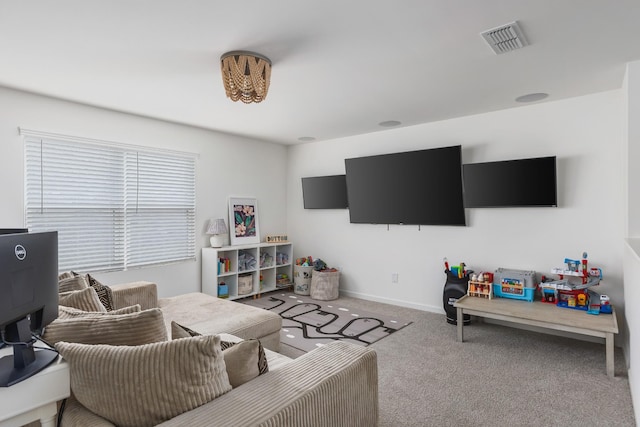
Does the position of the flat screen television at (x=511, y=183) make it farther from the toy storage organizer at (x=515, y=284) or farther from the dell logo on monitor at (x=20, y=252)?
the dell logo on monitor at (x=20, y=252)

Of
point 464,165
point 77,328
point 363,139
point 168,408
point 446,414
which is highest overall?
point 363,139

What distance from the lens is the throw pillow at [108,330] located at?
4.47 feet

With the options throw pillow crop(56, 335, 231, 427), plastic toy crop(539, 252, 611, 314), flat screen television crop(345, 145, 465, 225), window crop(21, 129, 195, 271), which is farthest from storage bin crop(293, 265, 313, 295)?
throw pillow crop(56, 335, 231, 427)

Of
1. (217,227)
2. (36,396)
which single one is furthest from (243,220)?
(36,396)

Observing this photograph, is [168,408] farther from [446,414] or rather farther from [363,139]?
[363,139]

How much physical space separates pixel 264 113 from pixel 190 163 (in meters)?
1.35

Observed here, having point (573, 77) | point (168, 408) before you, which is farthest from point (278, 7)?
point (573, 77)

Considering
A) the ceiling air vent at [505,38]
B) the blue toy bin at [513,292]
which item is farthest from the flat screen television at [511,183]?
the ceiling air vent at [505,38]

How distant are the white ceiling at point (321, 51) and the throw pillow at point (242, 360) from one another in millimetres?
1713

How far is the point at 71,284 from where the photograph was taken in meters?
2.21

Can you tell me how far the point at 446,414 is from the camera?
2.24 metres

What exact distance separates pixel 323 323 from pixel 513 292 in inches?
78.1

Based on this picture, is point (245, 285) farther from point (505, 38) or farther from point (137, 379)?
point (505, 38)

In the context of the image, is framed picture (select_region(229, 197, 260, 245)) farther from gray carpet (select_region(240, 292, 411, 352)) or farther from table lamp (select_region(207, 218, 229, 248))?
gray carpet (select_region(240, 292, 411, 352))
